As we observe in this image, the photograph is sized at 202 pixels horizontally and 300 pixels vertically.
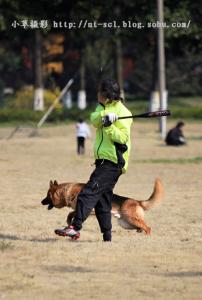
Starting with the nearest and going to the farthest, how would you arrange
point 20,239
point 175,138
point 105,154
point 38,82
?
point 105,154 < point 20,239 < point 175,138 < point 38,82

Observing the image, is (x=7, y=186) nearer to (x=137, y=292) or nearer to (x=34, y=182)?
(x=34, y=182)

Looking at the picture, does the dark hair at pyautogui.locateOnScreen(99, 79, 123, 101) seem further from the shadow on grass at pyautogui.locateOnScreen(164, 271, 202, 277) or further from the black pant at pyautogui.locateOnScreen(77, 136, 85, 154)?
the black pant at pyautogui.locateOnScreen(77, 136, 85, 154)

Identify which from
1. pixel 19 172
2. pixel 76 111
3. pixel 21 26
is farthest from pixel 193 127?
pixel 19 172

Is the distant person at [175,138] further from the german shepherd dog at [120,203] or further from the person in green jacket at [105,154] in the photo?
the person in green jacket at [105,154]

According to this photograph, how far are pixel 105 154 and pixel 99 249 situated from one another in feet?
3.52

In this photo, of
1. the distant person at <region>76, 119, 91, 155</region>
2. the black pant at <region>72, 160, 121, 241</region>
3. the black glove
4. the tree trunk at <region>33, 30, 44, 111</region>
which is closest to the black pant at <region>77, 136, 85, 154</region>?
the distant person at <region>76, 119, 91, 155</region>

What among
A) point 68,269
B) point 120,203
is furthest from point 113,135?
point 68,269

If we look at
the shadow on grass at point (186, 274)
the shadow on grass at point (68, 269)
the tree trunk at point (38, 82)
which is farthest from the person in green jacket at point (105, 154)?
the tree trunk at point (38, 82)

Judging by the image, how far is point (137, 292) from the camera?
8289mm

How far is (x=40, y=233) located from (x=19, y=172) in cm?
1112

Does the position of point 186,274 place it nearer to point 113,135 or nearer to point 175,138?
point 113,135

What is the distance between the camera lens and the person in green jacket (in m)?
10.9

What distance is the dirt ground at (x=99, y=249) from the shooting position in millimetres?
8463

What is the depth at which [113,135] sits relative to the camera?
10.8 meters
